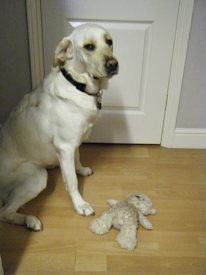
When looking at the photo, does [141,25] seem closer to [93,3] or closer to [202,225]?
[93,3]

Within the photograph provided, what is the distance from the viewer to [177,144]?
2186 millimetres

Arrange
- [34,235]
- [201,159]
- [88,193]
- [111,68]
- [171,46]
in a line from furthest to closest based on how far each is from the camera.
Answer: [201,159] < [171,46] < [88,193] < [34,235] < [111,68]

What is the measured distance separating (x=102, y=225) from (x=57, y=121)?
0.56 metres

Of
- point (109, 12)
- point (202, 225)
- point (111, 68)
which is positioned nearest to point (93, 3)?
point (109, 12)

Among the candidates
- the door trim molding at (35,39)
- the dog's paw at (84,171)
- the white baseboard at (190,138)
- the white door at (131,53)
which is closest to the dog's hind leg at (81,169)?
the dog's paw at (84,171)

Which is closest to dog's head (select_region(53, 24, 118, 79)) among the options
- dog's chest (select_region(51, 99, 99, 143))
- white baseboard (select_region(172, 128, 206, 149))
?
dog's chest (select_region(51, 99, 99, 143))

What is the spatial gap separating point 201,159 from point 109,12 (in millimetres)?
1180

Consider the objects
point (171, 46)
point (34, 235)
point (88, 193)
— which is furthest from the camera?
point (171, 46)

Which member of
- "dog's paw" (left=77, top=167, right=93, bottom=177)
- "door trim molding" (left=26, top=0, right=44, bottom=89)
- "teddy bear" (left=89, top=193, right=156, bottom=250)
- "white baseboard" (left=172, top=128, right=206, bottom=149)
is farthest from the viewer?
"white baseboard" (left=172, top=128, right=206, bottom=149)

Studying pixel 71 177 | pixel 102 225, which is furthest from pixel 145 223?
pixel 71 177

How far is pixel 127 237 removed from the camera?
1369 millimetres

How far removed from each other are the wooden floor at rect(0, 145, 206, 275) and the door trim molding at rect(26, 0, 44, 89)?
67 cm

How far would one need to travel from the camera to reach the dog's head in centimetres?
128

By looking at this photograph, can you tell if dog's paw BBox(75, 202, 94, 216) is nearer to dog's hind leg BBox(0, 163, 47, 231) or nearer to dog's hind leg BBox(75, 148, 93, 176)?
dog's hind leg BBox(0, 163, 47, 231)
